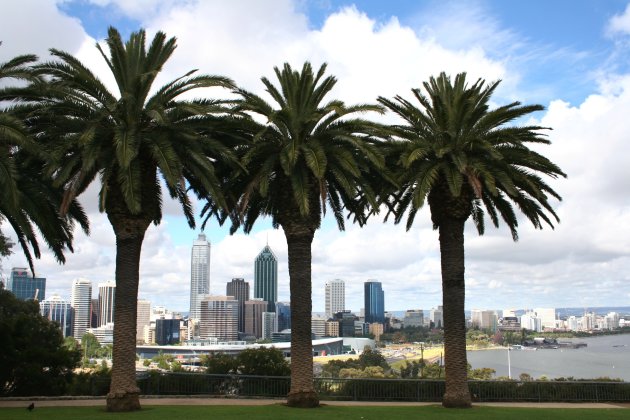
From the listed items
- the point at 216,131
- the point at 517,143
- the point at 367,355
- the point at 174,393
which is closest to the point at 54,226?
the point at 216,131

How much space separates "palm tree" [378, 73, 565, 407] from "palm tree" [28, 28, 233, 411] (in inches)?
260

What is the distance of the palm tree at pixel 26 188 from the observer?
1561 cm

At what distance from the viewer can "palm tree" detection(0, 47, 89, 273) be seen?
1561 centimetres

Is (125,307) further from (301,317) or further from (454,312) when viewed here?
(454,312)

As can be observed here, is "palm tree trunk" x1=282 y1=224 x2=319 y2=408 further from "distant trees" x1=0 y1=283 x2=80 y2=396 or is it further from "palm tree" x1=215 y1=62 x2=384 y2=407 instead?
"distant trees" x1=0 y1=283 x2=80 y2=396

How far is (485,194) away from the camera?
72.2 ft

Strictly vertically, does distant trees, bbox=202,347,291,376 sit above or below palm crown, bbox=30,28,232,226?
below

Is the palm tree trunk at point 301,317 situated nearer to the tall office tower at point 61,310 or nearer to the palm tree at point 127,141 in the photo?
the palm tree at point 127,141

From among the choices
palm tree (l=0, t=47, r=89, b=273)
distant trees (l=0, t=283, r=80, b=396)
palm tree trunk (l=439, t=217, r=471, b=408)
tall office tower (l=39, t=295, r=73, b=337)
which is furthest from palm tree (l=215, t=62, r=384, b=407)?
tall office tower (l=39, t=295, r=73, b=337)

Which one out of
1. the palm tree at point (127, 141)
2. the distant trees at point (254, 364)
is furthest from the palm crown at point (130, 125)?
the distant trees at point (254, 364)

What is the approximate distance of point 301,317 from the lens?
20.1m

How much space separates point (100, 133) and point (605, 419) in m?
16.4

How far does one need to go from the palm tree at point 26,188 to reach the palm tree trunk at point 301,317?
7.19 metres

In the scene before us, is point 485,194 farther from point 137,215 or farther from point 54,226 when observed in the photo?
point 54,226
